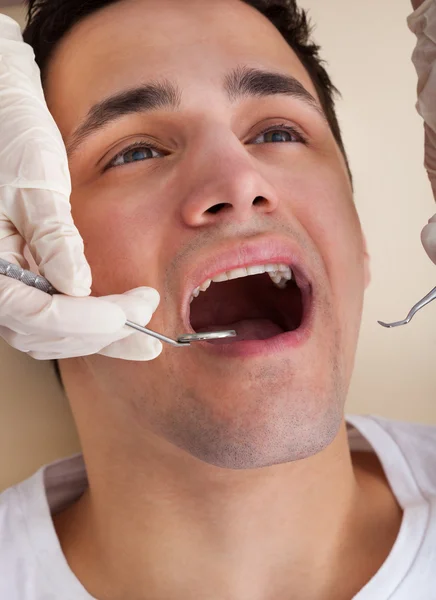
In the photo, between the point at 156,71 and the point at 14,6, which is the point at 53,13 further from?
the point at 14,6

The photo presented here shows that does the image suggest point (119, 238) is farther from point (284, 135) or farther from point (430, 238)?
point (430, 238)

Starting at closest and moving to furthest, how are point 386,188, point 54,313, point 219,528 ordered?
point 54,313, point 219,528, point 386,188

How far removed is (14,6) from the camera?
1.72 m

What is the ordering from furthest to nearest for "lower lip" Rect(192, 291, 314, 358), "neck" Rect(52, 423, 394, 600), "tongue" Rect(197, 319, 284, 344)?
1. "tongue" Rect(197, 319, 284, 344)
2. "neck" Rect(52, 423, 394, 600)
3. "lower lip" Rect(192, 291, 314, 358)

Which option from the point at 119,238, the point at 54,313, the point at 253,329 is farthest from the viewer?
the point at 253,329

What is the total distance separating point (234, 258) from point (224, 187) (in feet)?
0.36

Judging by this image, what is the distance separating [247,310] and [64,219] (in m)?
0.58

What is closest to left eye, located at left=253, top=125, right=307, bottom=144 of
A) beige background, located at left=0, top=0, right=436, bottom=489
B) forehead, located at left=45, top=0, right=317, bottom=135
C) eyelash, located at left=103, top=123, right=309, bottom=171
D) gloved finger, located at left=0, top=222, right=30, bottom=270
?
eyelash, located at left=103, top=123, right=309, bottom=171

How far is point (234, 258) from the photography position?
101 cm

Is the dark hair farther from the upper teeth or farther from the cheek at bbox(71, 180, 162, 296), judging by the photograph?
the upper teeth

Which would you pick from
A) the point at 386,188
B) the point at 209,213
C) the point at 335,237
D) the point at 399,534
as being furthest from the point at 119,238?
the point at 386,188

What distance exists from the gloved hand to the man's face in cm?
12

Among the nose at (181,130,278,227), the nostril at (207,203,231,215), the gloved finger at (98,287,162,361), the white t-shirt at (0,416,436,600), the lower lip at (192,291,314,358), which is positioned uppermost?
the nose at (181,130,278,227)

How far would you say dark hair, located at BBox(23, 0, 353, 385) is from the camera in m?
1.25
